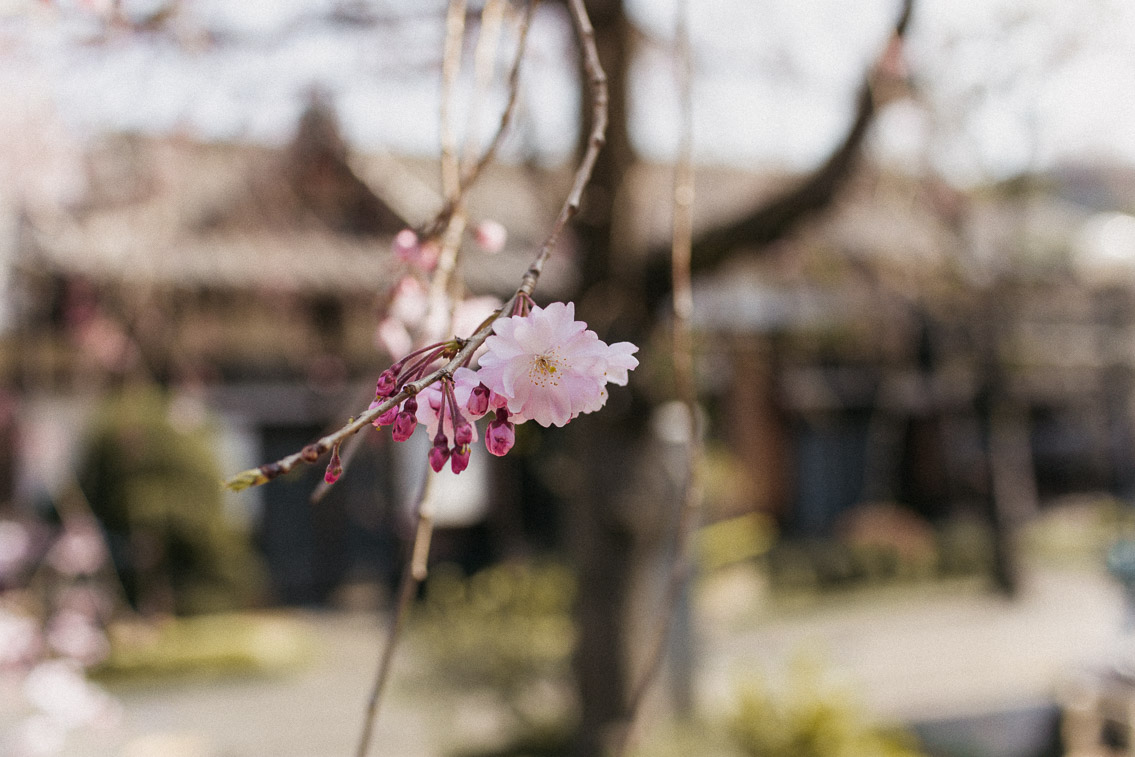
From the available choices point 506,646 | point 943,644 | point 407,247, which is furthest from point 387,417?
point 943,644

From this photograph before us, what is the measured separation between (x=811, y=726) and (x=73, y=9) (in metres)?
3.29

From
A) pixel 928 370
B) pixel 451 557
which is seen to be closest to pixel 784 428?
pixel 928 370

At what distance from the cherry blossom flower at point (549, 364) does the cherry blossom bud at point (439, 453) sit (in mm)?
53

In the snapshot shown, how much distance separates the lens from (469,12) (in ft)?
6.85

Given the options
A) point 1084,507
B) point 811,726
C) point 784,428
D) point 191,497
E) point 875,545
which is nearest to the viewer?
point 811,726

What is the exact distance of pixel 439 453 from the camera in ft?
2.01

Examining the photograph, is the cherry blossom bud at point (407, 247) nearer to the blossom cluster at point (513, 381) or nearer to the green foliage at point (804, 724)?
the blossom cluster at point (513, 381)

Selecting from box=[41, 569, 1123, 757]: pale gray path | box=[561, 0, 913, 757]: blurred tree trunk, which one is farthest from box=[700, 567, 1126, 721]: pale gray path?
box=[561, 0, 913, 757]: blurred tree trunk

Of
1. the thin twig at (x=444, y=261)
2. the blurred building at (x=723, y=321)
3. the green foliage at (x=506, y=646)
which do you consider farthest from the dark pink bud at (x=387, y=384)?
the green foliage at (x=506, y=646)

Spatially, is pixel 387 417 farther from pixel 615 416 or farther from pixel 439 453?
pixel 615 416

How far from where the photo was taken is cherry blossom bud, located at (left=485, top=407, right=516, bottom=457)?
2.12 feet

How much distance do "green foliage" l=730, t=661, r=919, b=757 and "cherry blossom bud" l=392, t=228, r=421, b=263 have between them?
9.14 ft

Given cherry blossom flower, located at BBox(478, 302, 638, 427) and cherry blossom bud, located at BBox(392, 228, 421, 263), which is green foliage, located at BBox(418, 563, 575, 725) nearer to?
cherry blossom bud, located at BBox(392, 228, 421, 263)

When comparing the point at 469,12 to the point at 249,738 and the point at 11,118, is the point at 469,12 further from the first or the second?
the point at 249,738
